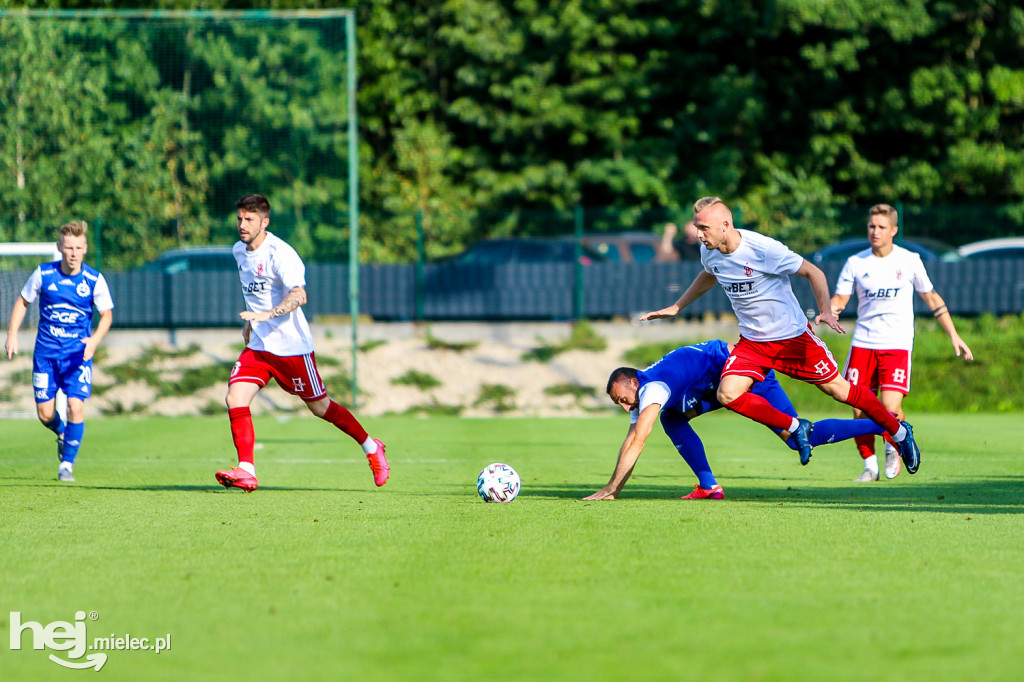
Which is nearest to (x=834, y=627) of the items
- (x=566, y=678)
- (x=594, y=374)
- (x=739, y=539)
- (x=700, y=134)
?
(x=566, y=678)

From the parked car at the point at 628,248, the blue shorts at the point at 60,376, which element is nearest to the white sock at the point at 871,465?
the blue shorts at the point at 60,376

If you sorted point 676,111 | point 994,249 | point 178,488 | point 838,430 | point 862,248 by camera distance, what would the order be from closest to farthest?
point 838,430 → point 178,488 → point 862,248 → point 994,249 → point 676,111

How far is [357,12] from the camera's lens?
108 ft

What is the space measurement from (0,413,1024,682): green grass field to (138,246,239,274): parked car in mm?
10919

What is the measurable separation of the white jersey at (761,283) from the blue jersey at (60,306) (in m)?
4.91

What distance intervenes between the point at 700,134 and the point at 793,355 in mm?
23800

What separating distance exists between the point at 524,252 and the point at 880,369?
40.2ft

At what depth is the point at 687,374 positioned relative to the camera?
7.14 m

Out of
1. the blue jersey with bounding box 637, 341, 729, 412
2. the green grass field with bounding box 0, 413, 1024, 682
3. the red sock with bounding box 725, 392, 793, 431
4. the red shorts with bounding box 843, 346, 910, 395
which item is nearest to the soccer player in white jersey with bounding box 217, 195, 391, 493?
the green grass field with bounding box 0, 413, 1024, 682

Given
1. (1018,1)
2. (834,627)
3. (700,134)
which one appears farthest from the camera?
(700,134)

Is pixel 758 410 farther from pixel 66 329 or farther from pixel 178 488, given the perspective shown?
pixel 66 329

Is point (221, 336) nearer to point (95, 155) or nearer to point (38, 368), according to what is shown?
point (95, 155)

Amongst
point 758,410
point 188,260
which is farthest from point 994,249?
point 758,410

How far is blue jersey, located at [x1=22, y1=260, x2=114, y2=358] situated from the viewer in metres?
8.93
